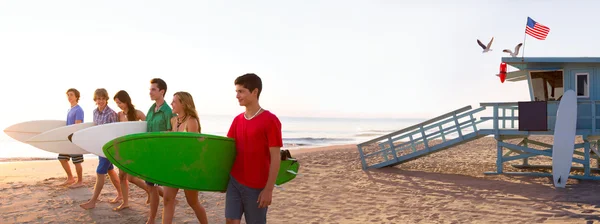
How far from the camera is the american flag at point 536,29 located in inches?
520

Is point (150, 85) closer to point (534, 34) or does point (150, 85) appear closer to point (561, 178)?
point (561, 178)

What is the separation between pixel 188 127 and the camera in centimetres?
488

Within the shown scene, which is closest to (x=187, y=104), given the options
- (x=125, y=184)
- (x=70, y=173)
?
(x=125, y=184)

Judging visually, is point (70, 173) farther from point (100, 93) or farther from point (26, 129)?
point (100, 93)

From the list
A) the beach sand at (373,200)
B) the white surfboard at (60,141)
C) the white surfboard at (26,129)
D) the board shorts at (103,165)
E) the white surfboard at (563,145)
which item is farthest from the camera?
the white surfboard at (26,129)

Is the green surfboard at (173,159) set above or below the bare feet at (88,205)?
above

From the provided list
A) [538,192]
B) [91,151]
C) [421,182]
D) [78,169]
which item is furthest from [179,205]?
[538,192]

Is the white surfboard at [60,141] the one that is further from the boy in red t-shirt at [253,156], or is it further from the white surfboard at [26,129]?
the boy in red t-shirt at [253,156]

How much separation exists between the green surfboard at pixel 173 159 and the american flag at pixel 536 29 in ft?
35.1

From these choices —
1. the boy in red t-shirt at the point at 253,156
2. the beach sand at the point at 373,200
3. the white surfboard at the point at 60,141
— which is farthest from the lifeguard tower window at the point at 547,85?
the boy in red t-shirt at the point at 253,156

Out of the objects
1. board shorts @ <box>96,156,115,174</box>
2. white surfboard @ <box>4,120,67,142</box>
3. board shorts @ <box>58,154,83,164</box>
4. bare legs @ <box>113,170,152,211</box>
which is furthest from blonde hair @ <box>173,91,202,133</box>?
white surfboard @ <box>4,120,67,142</box>

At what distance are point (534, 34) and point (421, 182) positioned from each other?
17.0 feet

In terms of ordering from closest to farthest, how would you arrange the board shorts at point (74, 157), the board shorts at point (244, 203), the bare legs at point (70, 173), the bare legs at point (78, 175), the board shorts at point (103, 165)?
the board shorts at point (244, 203)
the board shorts at point (103, 165)
the board shorts at point (74, 157)
the bare legs at point (70, 173)
the bare legs at point (78, 175)

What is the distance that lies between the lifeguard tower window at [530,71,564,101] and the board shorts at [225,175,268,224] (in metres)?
10.8
